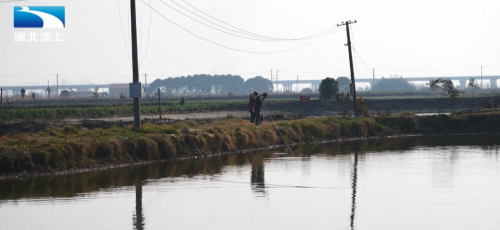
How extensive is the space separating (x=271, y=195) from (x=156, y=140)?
33.0 feet

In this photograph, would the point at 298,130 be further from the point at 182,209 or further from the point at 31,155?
the point at 182,209

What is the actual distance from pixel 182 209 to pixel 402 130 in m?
29.0

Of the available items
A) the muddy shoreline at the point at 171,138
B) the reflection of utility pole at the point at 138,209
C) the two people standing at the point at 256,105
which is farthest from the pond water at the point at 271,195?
the two people standing at the point at 256,105

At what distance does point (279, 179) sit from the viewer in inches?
928

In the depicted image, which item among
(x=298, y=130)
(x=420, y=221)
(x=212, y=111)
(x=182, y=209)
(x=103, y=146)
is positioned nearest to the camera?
(x=420, y=221)

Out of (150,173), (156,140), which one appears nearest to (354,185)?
(150,173)

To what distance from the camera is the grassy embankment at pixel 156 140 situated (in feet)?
80.8

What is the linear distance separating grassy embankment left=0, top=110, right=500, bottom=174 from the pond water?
103 cm

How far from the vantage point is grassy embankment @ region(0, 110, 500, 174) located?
80.8 ft

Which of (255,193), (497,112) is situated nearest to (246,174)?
(255,193)

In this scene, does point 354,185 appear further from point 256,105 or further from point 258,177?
point 256,105

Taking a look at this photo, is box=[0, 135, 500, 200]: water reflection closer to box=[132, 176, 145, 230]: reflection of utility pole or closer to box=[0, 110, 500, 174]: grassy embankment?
box=[132, 176, 145, 230]: reflection of utility pole

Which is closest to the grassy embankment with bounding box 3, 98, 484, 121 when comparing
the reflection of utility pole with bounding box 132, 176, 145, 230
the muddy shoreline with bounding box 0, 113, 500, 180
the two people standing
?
the muddy shoreline with bounding box 0, 113, 500, 180

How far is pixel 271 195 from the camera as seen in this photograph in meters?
20.3
